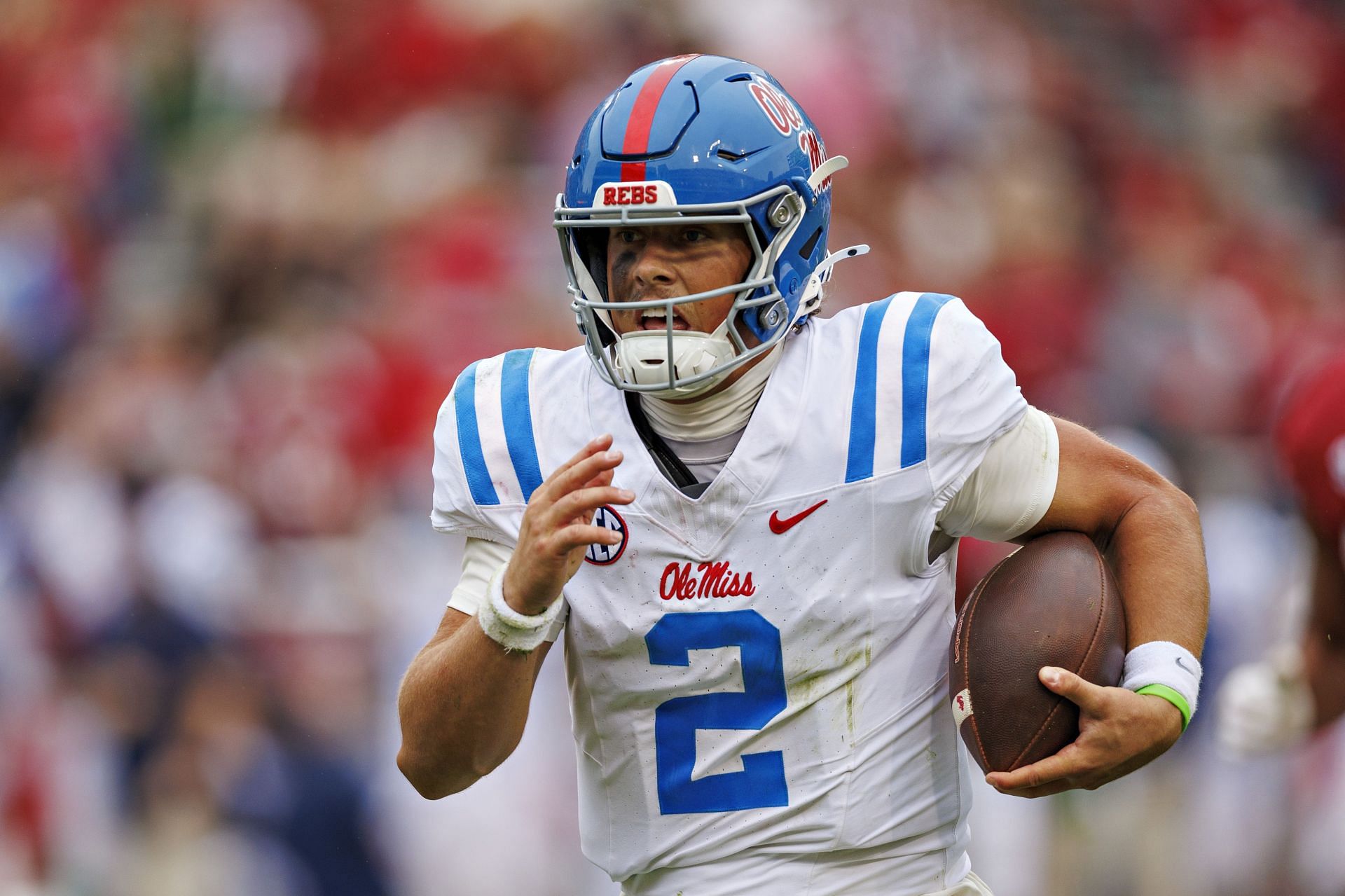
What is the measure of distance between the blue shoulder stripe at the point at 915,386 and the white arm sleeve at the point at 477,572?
0.53 metres

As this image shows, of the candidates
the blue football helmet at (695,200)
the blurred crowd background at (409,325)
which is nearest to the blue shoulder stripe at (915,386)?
the blue football helmet at (695,200)

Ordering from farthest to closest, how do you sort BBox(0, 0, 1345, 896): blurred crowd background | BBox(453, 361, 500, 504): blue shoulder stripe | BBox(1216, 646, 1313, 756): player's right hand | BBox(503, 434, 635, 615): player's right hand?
BBox(0, 0, 1345, 896): blurred crowd background → BBox(1216, 646, 1313, 756): player's right hand → BBox(453, 361, 500, 504): blue shoulder stripe → BBox(503, 434, 635, 615): player's right hand

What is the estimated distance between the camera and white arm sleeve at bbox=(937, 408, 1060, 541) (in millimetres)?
2391

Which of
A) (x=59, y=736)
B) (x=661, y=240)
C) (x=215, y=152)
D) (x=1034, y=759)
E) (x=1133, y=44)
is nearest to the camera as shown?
(x=1034, y=759)

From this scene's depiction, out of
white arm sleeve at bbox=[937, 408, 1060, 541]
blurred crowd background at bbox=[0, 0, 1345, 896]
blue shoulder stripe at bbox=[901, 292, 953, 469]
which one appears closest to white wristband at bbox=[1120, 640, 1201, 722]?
white arm sleeve at bbox=[937, 408, 1060, 541]

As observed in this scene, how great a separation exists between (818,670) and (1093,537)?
17.8 inches

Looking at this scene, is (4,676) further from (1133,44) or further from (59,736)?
(1133,44)

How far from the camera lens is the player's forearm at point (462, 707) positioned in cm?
230

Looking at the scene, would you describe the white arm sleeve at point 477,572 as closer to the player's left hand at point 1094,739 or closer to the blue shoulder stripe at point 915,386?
the blue shoulder stripe at point 915,386

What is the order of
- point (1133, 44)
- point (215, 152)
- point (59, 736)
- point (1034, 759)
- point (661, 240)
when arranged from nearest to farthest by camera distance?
point (1034, 759) < point (661, 240) < point (59, 736) < point (215, 152) < point (1133, 44)

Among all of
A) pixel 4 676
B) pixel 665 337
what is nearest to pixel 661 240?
pixel 665 337

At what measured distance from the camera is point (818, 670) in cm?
240

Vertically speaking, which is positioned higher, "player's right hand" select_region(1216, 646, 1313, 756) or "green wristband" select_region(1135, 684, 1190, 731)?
"green wristband" select_region(1135, 684, 1190, 731)

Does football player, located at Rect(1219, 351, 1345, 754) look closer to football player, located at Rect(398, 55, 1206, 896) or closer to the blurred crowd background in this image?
the blurred crowd background
